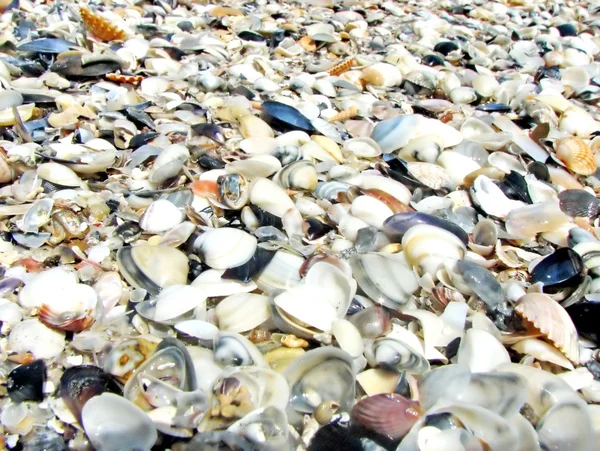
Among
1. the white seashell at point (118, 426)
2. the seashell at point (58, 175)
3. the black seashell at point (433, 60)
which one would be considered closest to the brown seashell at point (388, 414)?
the white seashell at point (118, 426)

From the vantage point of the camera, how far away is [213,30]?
3619mm

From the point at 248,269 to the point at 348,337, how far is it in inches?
15.0

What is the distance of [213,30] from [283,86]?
1074 mm

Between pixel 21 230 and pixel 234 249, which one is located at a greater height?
pixel 234 249

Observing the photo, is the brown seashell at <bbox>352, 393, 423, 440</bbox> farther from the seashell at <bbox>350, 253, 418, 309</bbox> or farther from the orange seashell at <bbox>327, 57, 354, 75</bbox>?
the orange seashell at <bbox>327, 57, 354, 75</bbox>

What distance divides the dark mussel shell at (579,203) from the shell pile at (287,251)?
1 cm

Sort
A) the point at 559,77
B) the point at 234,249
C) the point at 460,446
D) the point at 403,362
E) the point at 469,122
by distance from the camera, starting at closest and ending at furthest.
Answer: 1. the point at 460,446
2. the point at 403,362
3. the point at 234,249
4. the point at 469,122
5. the point at 559,77

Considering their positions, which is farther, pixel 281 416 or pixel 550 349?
pixel 550 349

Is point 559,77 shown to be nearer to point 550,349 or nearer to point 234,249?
point 550,349

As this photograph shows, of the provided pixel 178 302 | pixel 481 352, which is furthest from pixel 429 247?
pixel 178 302

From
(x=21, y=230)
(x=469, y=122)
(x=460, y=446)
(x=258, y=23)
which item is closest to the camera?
(x=460, y=446)

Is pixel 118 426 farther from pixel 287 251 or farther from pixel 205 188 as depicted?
pixel 205 188

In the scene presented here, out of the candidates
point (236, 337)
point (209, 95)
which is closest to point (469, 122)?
point (209, 95)

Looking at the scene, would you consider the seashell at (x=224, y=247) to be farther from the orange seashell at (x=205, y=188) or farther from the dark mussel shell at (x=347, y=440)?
the dark mussel shell at (x=347, y=440)
